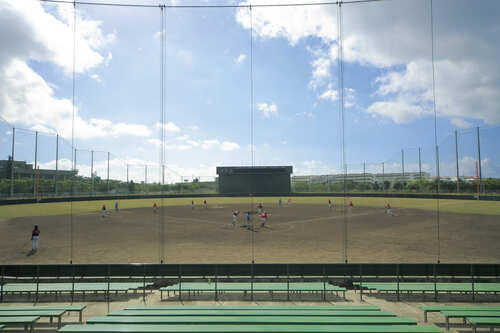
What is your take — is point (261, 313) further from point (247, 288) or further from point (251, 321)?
point (247, 288)

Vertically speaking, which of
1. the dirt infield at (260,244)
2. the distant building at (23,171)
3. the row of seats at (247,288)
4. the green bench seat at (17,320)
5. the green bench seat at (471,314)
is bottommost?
the dirt infield at (260,244)

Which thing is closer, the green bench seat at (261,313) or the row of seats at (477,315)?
the row of seats at (477,315)

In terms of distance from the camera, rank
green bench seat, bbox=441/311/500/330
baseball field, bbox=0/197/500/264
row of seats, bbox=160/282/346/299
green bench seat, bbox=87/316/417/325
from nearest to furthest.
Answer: green bench seat, bbox=87/316/417/325
green bench seat, bbox=441/311/500/330
row of seats, bbox=160/282/346/299
baseball field, bbox=0/197/500/264

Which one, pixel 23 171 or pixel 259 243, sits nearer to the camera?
pixel 259 243

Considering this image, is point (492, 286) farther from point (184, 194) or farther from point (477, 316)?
point (184, 194)

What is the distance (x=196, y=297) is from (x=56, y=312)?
11.9 ft

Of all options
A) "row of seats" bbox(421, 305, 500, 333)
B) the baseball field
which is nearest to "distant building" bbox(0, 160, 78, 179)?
the baseball field

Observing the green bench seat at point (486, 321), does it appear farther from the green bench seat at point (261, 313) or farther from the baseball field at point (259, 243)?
the baseball field at point (259, 243)

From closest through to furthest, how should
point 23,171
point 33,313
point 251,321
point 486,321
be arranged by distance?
point 251,321 → point 486,321 → point 33,313 → point 23,171

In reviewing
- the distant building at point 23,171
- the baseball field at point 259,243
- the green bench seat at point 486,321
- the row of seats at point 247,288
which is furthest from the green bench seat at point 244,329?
the distant building at point 23,171

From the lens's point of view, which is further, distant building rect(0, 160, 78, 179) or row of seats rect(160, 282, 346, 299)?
distant building rect(0, 160, 78, 179)

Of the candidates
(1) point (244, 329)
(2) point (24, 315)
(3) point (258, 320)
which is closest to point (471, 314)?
(3) point (258, 320)

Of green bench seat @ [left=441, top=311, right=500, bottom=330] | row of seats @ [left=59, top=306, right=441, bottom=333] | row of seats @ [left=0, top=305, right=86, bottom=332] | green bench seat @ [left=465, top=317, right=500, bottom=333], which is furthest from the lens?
green bench seat @ [left=441, top=311, right=500, bottom=330]

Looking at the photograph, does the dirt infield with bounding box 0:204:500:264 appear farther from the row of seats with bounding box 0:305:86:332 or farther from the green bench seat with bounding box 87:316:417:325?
the green bench seat with bounding box 87:316:417:325
